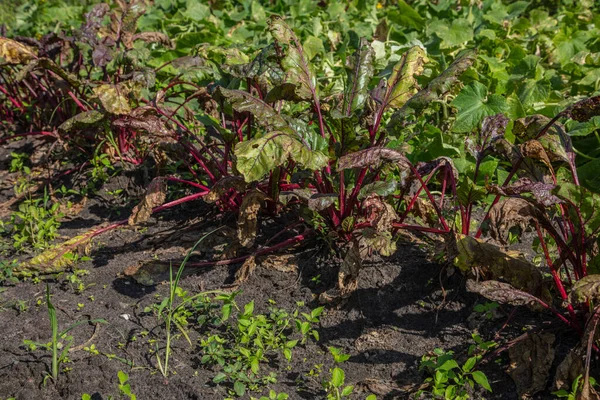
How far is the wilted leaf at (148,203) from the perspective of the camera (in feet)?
11.1

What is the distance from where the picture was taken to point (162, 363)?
275 centimetres

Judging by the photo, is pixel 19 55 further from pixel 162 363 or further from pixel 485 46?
pixel 485 46

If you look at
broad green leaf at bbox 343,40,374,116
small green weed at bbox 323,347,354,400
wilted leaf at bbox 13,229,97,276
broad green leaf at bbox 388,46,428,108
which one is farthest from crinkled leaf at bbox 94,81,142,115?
small green weed at bbox 323,347,354,400

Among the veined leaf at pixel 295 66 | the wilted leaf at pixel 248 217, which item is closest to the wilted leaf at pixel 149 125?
the wilted leaf at pixel 248 217

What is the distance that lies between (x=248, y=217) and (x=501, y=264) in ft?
3.69

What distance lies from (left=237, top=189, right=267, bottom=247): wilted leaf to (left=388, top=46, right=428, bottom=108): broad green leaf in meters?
0.74

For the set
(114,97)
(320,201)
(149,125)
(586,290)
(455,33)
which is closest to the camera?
(586,290)

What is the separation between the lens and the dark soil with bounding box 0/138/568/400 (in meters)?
2.65

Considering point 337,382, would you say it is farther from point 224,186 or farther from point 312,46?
point 312,46

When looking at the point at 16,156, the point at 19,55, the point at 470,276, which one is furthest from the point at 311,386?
the point at 16,156

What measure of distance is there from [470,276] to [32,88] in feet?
11.2

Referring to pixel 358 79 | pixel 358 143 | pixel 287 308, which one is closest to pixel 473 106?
pixel 358 79

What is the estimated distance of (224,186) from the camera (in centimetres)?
321

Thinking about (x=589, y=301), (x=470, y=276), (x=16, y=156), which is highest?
(x=589, y=301)
